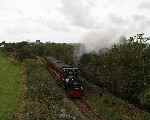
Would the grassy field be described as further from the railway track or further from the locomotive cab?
the railway track

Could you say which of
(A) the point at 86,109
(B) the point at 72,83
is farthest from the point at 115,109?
(B) the point at 72,83

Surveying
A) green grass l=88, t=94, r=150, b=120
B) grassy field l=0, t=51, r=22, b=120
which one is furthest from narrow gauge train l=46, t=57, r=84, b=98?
grassy field l=0, t=51, r=22, b=120

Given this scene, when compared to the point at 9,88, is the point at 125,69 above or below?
above

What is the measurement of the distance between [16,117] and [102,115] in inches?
320

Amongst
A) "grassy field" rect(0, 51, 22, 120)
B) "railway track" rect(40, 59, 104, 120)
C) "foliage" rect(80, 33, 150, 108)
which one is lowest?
"railway track" rect(40, 59, 104, 120)

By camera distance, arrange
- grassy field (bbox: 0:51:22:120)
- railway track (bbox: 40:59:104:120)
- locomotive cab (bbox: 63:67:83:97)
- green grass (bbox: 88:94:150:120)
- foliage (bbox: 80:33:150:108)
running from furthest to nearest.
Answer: locomotive cab (bbox: 63:67:83:97) < foliage (bbox: 80:33:150:108) < railway track (bbox: 40:59:104:120) < grassy field (bbox: 0:51:22:120) < green grass (bbox: 88:94:150:120)

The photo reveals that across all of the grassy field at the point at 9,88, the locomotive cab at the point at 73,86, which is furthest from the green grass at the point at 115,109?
the grassy field at the point at 9,88

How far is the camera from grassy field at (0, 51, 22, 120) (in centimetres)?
3150

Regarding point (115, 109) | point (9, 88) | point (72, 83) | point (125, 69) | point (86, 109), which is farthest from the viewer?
point (9, 88)

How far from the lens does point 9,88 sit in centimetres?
4306

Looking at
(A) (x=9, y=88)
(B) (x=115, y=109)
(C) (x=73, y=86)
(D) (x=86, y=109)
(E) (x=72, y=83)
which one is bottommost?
(D) (x=86, y=109)

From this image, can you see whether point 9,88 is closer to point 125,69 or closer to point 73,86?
point 73,86

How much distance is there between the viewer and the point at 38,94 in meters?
38.5

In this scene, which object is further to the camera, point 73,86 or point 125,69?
point 73,86
